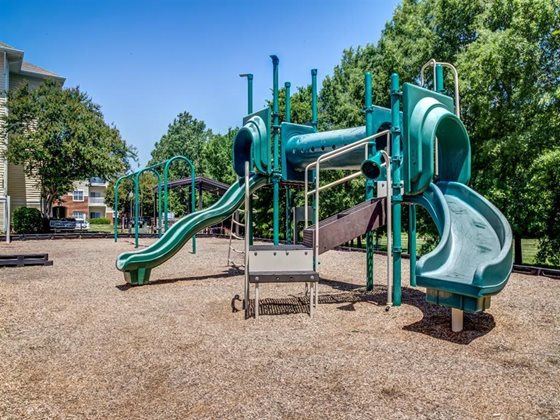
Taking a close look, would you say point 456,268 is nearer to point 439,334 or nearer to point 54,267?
point 439,334

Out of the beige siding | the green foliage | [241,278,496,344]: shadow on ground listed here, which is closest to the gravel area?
[241,278,496,344]: shadow on ground

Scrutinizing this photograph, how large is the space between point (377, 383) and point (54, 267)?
9.81 metres

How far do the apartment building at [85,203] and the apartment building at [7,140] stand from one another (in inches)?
697

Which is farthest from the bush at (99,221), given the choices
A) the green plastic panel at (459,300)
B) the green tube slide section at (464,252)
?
the green plastic panel at (459,300)

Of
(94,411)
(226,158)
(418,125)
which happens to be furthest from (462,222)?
(226,158)

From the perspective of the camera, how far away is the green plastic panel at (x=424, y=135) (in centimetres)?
629

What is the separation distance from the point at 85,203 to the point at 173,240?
4996 centimetres

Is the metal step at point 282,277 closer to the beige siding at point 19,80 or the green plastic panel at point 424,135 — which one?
the green plastic panel at point 424,135

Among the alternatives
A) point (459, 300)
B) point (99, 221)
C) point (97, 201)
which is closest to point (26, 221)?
point (459, 300)

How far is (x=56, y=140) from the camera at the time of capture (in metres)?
24.3

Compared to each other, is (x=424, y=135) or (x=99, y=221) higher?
(x=424, y=135)

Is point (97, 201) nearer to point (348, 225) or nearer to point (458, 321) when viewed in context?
point (348, 225)

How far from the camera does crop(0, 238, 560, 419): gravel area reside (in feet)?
11.4

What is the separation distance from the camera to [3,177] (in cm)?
2670
